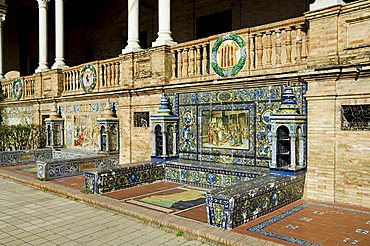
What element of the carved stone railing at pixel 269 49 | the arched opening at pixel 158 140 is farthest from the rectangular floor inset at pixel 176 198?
the carved stone railing at pixel 269 49

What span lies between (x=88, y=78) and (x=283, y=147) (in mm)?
7879

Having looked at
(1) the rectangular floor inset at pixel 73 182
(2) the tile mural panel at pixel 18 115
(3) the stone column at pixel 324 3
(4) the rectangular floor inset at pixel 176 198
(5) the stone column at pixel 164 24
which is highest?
(5) the stone column at pixel 164 24

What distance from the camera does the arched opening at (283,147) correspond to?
7090 mm

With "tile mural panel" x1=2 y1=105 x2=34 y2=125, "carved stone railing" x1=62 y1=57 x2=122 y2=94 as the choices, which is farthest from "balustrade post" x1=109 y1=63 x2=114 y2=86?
"tile mural panel" x1=2 y1=105 x2=34 y2=125

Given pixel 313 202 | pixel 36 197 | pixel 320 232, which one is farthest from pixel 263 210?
pixel 36 197

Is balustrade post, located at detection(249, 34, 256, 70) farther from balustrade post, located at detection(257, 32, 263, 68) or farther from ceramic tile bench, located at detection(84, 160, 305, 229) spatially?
ceramic tile bench, located at detection(84, 160, 305, 229)

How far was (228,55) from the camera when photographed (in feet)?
27.4

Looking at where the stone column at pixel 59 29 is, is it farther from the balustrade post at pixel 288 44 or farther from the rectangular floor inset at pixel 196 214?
the rectangular floor inset at pixel 196 214

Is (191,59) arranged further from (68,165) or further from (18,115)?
(18,115)

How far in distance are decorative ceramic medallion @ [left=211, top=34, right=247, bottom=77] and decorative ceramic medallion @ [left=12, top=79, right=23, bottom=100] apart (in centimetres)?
1137

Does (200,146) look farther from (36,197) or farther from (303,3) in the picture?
(303,3)

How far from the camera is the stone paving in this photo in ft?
16.9

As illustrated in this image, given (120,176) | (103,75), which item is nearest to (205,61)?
(120,176)

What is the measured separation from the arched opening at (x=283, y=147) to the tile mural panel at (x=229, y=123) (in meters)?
0.29
